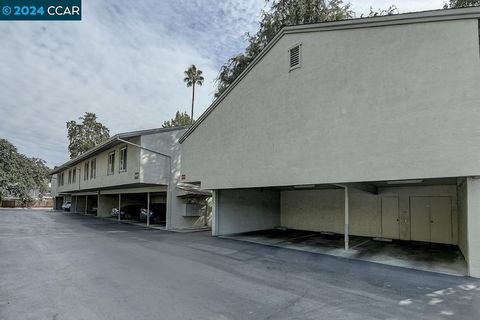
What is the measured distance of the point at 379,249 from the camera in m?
12.5

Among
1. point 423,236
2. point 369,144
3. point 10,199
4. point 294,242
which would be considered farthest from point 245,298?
point 10,199

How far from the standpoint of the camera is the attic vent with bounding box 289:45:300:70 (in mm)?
12484

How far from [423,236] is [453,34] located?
9514 millimetres

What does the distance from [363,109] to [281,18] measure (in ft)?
54.1

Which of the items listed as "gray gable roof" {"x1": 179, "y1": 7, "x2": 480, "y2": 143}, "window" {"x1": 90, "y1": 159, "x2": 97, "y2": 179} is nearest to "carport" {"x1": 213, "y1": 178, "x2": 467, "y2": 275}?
"gray gable roof" {"x1": 179, "y1": 7, "x2": 480, "y2": 143}

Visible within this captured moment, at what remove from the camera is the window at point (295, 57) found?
12.5 meters

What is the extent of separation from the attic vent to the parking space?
7.52 m

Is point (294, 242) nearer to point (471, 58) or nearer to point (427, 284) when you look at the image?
point (427, 284)

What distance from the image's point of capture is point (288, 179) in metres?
12.3

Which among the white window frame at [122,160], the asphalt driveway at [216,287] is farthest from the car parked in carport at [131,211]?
the asphalt driveway at [216,287]

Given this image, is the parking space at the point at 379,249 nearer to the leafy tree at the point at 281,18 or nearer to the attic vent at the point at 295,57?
the attic vent at the point at 295,57

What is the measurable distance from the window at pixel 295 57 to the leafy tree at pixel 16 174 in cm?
4710

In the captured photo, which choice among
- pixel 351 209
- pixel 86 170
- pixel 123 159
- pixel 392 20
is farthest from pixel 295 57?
pixel 86 170

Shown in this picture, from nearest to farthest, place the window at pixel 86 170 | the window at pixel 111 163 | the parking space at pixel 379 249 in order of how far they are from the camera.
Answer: the parking space at pixel 379 249
the window at pixel 111 163
the window at pixel 86 170
